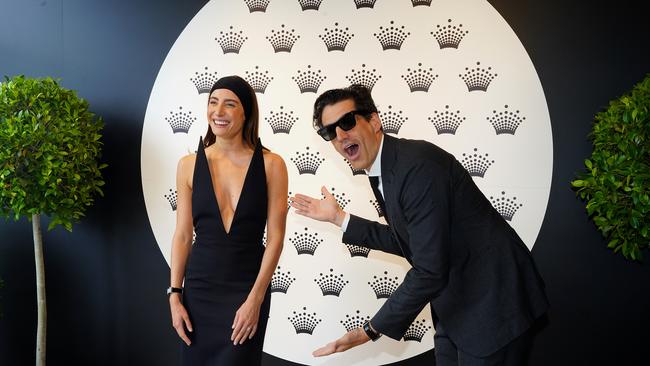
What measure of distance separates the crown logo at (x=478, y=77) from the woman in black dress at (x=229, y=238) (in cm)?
162

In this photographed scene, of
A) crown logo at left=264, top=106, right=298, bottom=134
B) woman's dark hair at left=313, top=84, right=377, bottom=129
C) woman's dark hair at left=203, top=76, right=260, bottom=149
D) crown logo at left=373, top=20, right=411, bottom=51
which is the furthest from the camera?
crown logo at left=264, top=106, right=298, bottom=134

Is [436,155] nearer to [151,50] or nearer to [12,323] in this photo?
[151,50]

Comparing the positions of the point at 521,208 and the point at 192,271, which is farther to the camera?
the point at 521,208

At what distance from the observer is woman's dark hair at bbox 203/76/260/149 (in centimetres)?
263

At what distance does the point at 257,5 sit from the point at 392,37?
3.09 feet

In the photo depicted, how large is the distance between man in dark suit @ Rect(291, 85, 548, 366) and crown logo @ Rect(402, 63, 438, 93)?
5.39 ft

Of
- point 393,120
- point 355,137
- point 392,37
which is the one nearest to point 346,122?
point 355,137

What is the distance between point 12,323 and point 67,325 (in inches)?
16.4

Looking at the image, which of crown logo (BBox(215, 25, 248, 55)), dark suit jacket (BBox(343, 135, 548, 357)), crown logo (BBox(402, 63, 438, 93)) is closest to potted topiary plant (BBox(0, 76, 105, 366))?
crown logo (BBox(215, 25, 248, 55))

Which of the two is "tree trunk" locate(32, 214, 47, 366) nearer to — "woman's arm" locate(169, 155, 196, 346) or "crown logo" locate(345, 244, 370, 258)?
"woman's arm" locate(169, 155, 196, 346)

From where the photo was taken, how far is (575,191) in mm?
3674

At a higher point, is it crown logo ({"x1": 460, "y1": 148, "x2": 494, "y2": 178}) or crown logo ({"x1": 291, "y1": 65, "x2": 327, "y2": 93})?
crown logo ({"x1": 291, "y1": 65, "x2": 327, "y2": 93})

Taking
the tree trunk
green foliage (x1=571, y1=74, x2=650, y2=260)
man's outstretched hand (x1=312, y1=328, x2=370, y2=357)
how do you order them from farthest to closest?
the tree trunk → green foliage (x1=571, y1=74, x2=650, y2=260) → man's outstretched hand (x1=312, y1=328, x2=370, y2=357)

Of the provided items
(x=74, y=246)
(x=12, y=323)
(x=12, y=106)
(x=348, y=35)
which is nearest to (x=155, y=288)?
(x=74, y=246)
